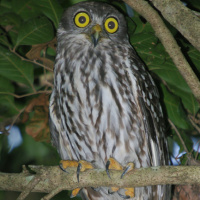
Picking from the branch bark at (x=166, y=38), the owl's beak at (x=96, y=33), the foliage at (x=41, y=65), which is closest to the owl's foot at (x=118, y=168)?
the foliage at (x=41, y=65)

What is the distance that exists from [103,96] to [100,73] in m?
0.24

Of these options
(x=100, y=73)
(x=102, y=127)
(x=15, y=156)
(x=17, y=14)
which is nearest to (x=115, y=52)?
(x=100, y=73)

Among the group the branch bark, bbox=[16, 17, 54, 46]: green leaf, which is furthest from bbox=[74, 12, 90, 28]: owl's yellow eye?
the branch bark

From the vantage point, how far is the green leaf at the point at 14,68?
3654mm

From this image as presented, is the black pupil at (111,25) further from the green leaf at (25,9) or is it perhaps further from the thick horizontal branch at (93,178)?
the thick horizontal branch at (93,178)

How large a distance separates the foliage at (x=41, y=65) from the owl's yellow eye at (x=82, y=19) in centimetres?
19

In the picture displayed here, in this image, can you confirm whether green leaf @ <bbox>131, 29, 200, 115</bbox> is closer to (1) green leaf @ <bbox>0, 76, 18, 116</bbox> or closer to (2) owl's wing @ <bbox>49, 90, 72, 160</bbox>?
(2) owl's wing @ <bbox>49, 90, 72, 160</bbox>

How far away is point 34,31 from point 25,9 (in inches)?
17.1

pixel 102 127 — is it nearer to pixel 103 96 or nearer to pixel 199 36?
pixel 103 96

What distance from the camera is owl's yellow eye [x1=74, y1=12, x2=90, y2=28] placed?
3.83 metres

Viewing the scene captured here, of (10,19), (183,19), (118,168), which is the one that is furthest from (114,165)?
(10,19)

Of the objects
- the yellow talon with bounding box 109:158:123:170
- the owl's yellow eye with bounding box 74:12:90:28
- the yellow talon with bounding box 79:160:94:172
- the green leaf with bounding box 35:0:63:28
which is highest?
the green leaf with bounding box 35:0:63:28

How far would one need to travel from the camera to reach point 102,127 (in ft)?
11.0

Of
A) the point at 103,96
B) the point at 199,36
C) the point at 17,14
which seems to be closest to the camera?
the point at 199,36
